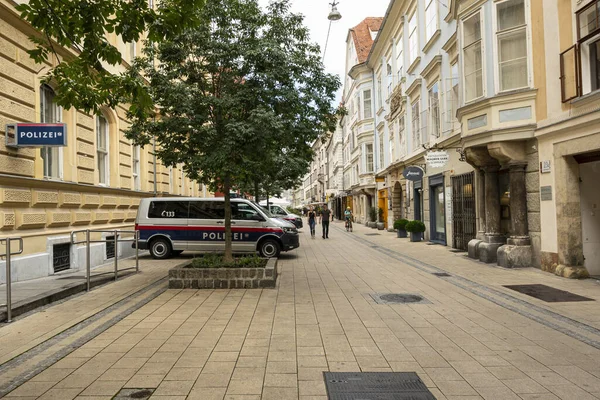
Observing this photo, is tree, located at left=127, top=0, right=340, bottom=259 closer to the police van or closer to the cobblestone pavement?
the cobblestone pavement

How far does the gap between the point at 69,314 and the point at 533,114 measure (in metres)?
10.6

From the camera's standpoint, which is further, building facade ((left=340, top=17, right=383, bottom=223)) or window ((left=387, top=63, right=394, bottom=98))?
building facade ((left=340, top=17, right=383, bottom=223))

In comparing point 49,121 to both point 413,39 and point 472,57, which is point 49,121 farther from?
point 413,39

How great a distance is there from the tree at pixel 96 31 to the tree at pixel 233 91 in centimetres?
308

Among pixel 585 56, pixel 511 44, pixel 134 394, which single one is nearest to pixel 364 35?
pixel 511 44

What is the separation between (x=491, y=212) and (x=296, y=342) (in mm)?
8790

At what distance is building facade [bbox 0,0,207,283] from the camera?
9188 millimetres

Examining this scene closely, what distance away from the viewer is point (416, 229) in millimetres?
19328

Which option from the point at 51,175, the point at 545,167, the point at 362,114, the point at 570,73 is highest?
the point at 362,114

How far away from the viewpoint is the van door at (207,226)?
14461mm

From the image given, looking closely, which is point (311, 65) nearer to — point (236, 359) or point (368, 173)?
point (236, 359)

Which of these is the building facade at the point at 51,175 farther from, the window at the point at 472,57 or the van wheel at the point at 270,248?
the window at the point at 472,57

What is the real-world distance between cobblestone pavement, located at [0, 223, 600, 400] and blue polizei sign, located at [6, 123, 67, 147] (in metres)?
3.37

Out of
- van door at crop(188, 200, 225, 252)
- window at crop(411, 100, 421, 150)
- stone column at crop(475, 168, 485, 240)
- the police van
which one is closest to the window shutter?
stone column at crop(475, 168, 485, 240)
